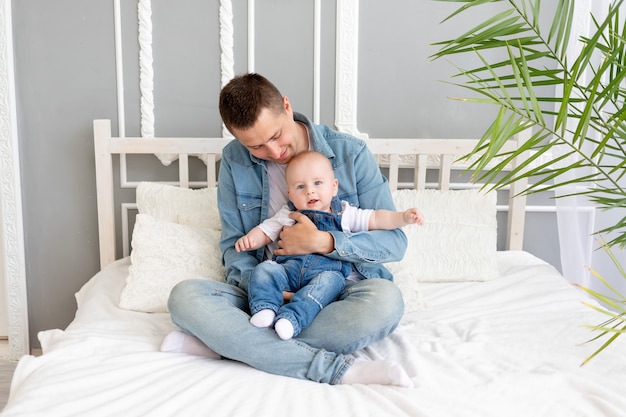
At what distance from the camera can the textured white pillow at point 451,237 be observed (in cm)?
220

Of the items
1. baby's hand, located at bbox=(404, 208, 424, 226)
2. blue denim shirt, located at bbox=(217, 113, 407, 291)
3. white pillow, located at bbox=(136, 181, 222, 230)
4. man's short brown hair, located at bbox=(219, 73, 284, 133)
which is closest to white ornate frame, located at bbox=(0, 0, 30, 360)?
white pillow, located at bbox=(136, 181, 222, 230)

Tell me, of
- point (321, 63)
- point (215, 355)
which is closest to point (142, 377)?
point (215, 355)

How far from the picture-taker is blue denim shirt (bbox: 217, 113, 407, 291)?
1936 millimetres

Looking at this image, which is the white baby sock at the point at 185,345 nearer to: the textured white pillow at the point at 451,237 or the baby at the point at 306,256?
the baby at the point at 306,256

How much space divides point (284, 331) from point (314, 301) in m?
0.15

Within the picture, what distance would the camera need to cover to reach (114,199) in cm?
251

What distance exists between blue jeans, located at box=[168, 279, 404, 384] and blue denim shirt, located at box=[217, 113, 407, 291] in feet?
0.77

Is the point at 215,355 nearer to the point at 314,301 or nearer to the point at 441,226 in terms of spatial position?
the point at 314,301

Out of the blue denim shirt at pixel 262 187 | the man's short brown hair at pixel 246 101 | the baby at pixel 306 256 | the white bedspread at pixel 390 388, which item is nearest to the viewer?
the white bedspread at pixel 390 388

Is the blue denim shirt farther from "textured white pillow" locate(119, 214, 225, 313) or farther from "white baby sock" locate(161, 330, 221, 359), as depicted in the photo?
"white baby sock" locate(161, 330, 221, 359)

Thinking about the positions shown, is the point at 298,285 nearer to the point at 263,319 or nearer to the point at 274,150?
the point at 263,319

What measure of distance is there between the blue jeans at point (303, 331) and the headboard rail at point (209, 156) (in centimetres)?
78

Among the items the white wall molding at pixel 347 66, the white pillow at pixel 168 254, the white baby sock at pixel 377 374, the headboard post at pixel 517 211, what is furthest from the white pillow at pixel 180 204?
the headboard post at pixel 517 211

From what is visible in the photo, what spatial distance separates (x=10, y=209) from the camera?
8.03 feet
